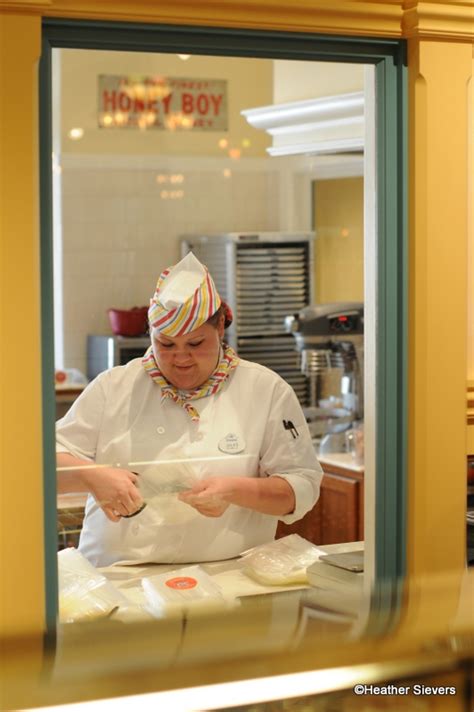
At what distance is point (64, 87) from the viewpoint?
20.5 feet

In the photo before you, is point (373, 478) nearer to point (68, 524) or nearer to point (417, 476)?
point (417, 476)

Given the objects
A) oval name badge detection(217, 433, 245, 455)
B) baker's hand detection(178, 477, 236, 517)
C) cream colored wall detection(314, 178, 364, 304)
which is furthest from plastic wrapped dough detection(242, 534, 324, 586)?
cream colored wall detection(314, 178, 364, 304)

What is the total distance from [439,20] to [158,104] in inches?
173

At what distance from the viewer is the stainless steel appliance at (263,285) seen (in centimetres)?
250

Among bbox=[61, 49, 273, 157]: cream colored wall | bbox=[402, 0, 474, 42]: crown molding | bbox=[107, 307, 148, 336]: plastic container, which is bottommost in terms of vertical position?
bbox=[107, 307, 148, 336]: plastic container

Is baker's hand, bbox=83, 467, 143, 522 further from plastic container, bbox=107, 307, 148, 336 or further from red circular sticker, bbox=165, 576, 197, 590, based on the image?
plastic container, bbox=107, 307, 148, 336

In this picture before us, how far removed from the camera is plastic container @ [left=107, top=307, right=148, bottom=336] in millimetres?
2380

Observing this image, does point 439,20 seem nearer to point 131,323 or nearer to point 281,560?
point 131,323

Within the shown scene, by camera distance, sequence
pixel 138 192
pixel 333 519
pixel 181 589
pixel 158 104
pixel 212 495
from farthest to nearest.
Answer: pixel 158 104, pixel 138 192, pixel 333 519, pixel 212 495, pixel 181 589

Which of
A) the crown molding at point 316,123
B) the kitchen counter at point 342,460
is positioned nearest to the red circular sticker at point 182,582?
the kitchen counter at point 342,460

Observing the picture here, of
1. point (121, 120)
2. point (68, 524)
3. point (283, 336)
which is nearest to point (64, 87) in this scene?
point (121, 120)

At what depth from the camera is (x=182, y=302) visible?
2342 mm

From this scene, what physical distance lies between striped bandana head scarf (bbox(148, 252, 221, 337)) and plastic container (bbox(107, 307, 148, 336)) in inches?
1.5

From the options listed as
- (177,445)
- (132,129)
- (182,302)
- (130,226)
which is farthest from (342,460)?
(132,129)
